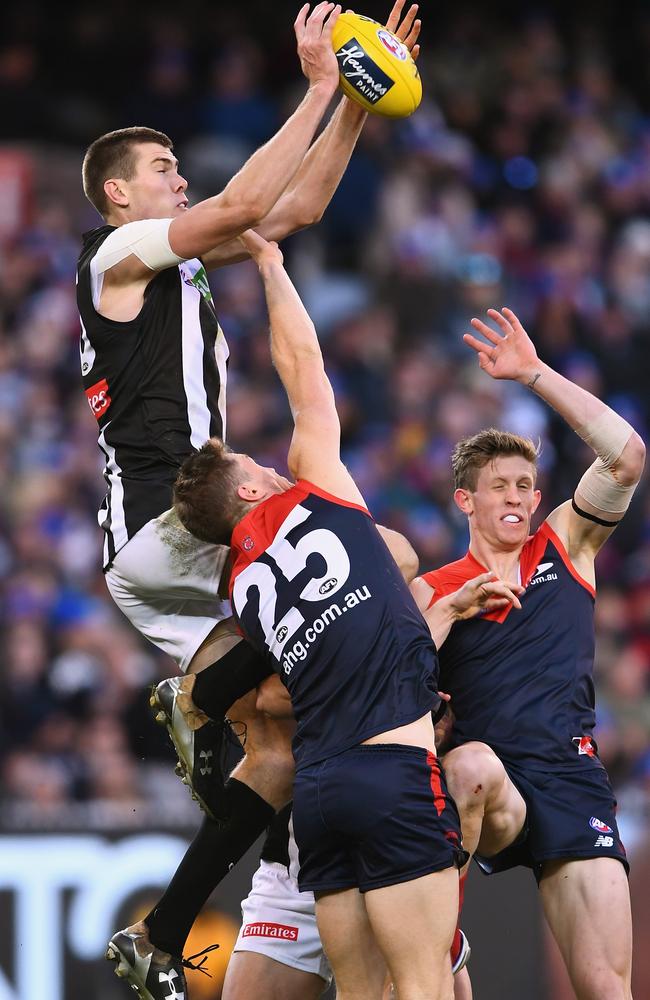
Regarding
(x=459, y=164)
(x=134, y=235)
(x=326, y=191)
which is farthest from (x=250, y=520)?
(x=459, y=164)

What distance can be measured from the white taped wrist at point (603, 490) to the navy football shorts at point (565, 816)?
1.00 meters

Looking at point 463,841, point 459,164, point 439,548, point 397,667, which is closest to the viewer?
point 397,667

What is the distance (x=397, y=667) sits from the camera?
17.1 ft

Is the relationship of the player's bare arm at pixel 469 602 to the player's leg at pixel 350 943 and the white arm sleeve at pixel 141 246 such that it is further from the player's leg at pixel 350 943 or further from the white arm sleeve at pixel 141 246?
the white arm sleeve at pixel 141 246

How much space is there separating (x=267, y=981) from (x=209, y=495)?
2314 mm

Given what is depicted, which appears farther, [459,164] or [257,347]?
[459,164]

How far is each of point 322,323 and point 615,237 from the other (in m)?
3.23

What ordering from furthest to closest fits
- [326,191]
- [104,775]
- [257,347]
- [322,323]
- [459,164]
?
[459,164] → [322,323] → [257,347] → [104,775] → [326,191]

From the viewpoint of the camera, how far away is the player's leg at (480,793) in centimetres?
552

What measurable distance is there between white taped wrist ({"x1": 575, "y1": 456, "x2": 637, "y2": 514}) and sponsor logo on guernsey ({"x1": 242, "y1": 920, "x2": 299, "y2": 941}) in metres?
2.17

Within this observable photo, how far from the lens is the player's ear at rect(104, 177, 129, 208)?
605cm

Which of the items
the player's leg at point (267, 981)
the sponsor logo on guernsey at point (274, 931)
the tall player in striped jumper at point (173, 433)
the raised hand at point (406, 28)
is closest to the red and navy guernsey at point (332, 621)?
the tall player in striped jumper at point (173, 433)

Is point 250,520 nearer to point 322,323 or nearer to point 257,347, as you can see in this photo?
point 257,347

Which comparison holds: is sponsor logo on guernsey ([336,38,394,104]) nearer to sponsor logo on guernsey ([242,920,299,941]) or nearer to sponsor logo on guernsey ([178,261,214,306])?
sponsor logo on guernsey ([178,261,214,306])
